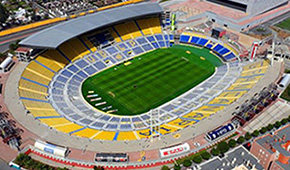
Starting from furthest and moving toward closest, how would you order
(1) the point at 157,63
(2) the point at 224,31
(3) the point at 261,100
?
1. (2) the point at 224,31
2. (1) the point at 157,63
3. (3) the point at 261,100

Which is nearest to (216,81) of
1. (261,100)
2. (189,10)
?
(261,100)

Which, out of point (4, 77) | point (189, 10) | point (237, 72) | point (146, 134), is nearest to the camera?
point (146, 134)

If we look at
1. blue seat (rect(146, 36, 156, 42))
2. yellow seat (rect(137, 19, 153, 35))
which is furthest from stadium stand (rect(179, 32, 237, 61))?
yellow seat (rect(137, 19, 153, 35))

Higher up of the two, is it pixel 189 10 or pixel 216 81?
pixel 189 10

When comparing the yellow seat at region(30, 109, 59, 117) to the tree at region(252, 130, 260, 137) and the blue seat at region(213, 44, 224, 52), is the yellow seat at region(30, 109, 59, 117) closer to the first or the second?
the tree at region(252, 130, 260, 137)

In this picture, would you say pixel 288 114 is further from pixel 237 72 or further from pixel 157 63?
Answer: pixel 157 63

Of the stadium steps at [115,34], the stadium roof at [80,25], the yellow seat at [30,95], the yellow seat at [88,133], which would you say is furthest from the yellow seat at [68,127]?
the stadium steps at [115,34]
